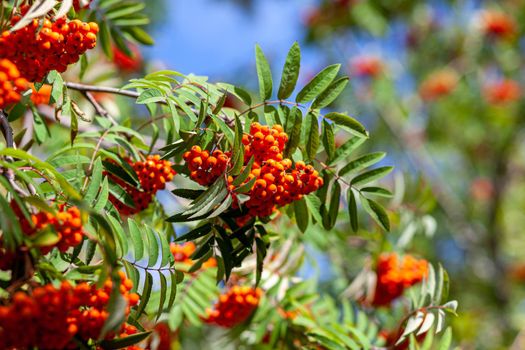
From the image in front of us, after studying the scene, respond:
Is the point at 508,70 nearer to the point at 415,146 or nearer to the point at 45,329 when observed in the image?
the point at 415,146

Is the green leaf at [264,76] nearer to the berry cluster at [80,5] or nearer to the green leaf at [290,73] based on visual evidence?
the green leaf at [290,73]

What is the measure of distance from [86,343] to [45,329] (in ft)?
0.62

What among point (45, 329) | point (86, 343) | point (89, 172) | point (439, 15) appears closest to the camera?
point (45, 329)

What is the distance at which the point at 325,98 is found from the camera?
181 centimetres

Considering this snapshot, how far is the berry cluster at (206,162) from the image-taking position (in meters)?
1.56

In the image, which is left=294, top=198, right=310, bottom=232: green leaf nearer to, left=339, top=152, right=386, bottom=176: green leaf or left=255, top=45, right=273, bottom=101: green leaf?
left=339, top=152, right=386, bottom=176: green leaf

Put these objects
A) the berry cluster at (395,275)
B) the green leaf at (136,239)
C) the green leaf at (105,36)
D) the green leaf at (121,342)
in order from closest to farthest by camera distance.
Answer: the green leaf at (121,342) → the green leaf at (136,239) → the green leaf at (105,36) → the berry cluster at (395,275)

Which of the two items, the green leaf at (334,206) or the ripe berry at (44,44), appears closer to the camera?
the ripe berry at (44,44)

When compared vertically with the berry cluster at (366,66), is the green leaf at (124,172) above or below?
below

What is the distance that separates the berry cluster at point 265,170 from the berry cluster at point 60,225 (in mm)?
355

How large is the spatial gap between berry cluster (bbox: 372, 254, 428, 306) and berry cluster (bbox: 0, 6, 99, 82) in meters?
1.82

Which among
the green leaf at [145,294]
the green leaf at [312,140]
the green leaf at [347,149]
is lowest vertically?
the green leaf at [145,294]

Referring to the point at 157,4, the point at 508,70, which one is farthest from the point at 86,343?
the point at 508,70

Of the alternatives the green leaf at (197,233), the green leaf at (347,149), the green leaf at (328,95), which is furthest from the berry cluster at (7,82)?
the green leaf at (347,149)
